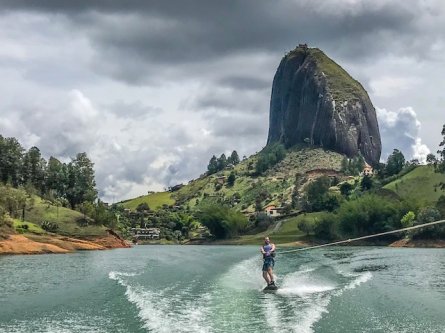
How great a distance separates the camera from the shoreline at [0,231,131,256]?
11222 centimetres

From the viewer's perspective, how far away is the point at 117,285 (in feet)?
173

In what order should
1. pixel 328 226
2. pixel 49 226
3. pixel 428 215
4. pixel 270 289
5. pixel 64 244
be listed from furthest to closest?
pixel 328 226
pixel 428 215
pixel 49 226
pixel 64 244
pixel 270 289

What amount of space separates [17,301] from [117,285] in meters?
11.8

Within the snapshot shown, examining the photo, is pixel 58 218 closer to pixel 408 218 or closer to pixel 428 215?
pixel 428 215

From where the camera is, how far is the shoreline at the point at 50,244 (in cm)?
11222

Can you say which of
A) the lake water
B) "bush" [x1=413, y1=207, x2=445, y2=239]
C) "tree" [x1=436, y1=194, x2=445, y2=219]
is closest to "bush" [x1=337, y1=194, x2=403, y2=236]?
"tree" [x1=436, y1=194, x2=445, y2=219]

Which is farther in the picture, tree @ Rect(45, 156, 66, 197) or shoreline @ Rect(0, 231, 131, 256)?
tree @ Rect(45, 156, 66, 197)

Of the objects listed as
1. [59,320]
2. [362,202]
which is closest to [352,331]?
[59,320]

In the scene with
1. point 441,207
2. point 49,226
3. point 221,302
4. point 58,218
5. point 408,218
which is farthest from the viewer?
point 408,218

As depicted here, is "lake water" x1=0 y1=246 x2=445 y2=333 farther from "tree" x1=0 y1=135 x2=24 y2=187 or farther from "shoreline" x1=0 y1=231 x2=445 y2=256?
"tree" x1=0 y1=135 x2=24 y2=187

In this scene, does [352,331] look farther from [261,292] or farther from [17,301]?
[17,301]

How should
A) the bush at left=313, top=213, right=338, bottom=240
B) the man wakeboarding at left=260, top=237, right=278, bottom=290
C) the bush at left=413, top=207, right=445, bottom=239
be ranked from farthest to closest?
the bush at left=313, top=213, right=338, bottom=240, the bush at left=413, top=207, right=445, bottom=239, the man wakeboarding at left=260, top=237, right=278, bottom=290

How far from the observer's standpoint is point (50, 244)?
4961 inches

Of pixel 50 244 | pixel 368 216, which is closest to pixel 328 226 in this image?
pixel 368 216
